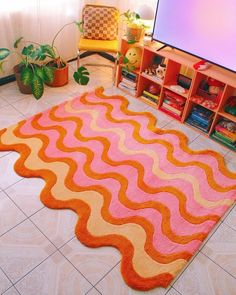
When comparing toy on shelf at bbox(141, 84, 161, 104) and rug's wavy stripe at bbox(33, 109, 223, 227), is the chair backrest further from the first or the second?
rug's wavy stripe at bbox(33, 109, 223, 227)

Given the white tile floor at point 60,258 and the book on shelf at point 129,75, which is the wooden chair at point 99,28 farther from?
the white tile floor at point 60,258

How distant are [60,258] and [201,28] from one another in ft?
6.92

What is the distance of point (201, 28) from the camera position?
2629 mm

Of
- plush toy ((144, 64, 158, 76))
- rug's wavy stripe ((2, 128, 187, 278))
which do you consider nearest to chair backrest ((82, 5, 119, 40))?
plush toy ((144, 64, 158, 76))

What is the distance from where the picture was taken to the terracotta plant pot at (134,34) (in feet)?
9.97

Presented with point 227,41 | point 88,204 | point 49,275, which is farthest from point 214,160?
point 49,275

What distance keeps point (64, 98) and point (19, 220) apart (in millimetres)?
1557

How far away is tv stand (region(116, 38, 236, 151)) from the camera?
2.73 meters

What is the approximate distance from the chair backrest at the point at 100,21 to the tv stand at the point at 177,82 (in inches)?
13.0

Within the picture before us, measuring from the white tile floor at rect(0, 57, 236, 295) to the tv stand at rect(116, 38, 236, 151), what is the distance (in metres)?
0.98

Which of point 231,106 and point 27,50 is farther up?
point 27,50

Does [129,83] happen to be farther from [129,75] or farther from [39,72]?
[39,72]

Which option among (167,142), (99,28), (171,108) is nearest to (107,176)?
(167,142)

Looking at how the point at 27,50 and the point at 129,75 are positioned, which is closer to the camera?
the point at 27,50
